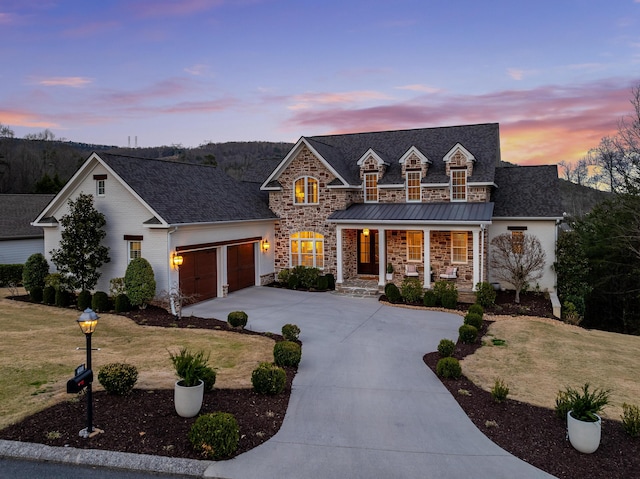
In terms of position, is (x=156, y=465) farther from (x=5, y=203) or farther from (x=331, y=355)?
(x=5, y=203)

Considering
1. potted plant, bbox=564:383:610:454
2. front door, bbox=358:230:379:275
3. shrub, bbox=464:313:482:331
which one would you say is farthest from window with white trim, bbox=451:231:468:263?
potted plant, bbox=564:383:610:454

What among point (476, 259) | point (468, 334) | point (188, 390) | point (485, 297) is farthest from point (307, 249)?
point (188, 390)

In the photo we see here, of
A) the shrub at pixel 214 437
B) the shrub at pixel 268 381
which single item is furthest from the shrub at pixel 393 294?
the shrub at pixel 214 437

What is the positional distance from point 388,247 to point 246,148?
65.0 m

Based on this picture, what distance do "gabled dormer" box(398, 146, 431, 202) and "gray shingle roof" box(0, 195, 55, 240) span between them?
81.4ft

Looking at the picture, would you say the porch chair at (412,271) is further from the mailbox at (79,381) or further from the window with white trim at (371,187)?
the mailbox at (79,381)

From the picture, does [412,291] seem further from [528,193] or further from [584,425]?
[584,425]

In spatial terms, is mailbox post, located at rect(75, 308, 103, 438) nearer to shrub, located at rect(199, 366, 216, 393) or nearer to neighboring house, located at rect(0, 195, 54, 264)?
shrub, located at rect(199, 366, 216, 393)

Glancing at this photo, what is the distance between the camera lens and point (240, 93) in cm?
2850

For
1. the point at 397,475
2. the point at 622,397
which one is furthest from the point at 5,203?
the point at 622,397

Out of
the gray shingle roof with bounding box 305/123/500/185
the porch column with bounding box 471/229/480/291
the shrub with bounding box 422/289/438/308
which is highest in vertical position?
the gray shingle roof with bounding box 305/123/500/185

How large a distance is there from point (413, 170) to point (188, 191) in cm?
1164

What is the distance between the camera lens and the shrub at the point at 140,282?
17375 millimetres

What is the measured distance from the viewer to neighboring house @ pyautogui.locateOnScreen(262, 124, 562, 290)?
21484 millimetres
